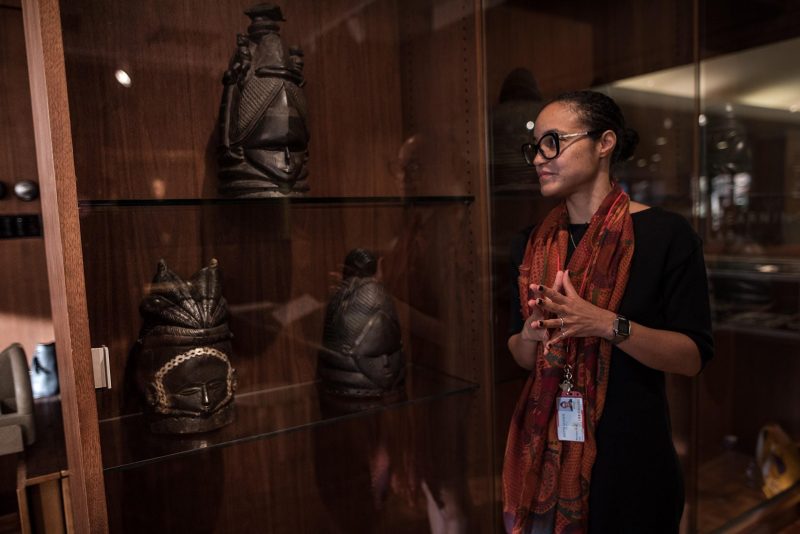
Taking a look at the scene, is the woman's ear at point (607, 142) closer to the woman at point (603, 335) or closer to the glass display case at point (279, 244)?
the woman at point (603, 335)

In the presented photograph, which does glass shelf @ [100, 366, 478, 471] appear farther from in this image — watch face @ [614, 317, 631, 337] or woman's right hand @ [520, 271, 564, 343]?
watch face @ [614, 317, 631, 337]

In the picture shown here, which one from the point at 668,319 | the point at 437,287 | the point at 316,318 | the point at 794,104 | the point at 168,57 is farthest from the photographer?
the point at 794,104

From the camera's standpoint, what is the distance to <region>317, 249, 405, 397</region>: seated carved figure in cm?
148

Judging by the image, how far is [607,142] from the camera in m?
1.24

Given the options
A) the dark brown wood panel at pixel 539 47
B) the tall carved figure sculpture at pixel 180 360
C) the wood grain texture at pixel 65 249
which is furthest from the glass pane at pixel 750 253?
the wood grain texture at pixel 65 249

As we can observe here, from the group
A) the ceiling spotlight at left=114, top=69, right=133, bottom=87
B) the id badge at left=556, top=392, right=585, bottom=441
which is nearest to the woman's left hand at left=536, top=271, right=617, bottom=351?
the id badge at left=556, top=392, right=585, bottom=441

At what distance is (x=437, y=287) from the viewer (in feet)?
5.57

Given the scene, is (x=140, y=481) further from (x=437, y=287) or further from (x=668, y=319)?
(x=668, y=319)

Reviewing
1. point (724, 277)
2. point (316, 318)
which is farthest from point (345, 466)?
point (724, 277)

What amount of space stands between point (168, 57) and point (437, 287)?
836mm

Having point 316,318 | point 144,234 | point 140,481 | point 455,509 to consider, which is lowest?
point 455,509

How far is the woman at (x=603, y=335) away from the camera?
1.19 meters

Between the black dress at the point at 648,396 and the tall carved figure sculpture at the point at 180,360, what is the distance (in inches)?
29.6

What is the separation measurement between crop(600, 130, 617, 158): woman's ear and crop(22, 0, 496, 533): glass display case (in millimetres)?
414
